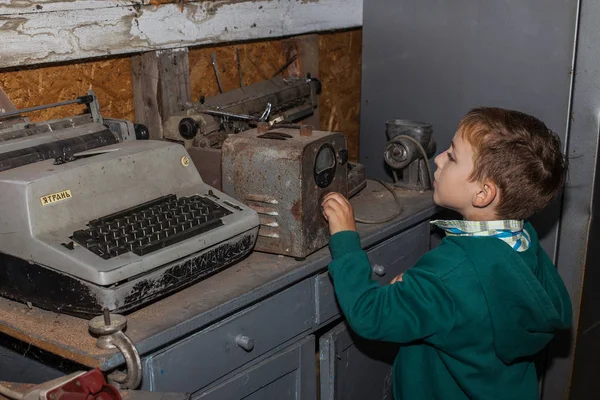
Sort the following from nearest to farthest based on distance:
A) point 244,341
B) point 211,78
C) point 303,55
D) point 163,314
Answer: point 163,314 → point 244,341 → point 211,78 → point 303,55

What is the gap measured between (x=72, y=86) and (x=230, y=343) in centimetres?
91

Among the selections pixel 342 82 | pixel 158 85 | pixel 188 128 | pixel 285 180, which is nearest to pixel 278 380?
pixel 285 180

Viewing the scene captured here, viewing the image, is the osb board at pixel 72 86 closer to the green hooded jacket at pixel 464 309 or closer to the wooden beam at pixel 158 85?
the wooden beam at pixel 158 85

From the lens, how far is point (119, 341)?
51.2 inches

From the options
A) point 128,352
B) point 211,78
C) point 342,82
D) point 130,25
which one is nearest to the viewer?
point 128,352

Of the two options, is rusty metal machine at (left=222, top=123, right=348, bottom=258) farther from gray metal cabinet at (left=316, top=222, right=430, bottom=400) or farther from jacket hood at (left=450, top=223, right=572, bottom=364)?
jacket hood at (left=450, top=223, right=572, bottom=364)

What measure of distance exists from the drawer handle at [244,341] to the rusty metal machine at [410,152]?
2.85 ft

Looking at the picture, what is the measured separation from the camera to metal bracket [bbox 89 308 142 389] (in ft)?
4.23

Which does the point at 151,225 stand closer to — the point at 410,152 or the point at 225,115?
the point at 225,115

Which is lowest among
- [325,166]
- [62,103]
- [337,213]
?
[337,213]

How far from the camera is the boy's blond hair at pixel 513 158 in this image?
1.51 metres

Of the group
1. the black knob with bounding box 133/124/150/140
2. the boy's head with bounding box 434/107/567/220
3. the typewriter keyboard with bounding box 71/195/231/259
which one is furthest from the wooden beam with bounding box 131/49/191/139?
the boy's head with bounding box 434/107/567/220

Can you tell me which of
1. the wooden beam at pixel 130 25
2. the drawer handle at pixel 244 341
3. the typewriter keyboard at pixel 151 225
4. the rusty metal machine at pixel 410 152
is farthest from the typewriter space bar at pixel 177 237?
the rusty metal machine at pixel 410 152

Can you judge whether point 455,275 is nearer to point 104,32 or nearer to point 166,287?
point 166,287
